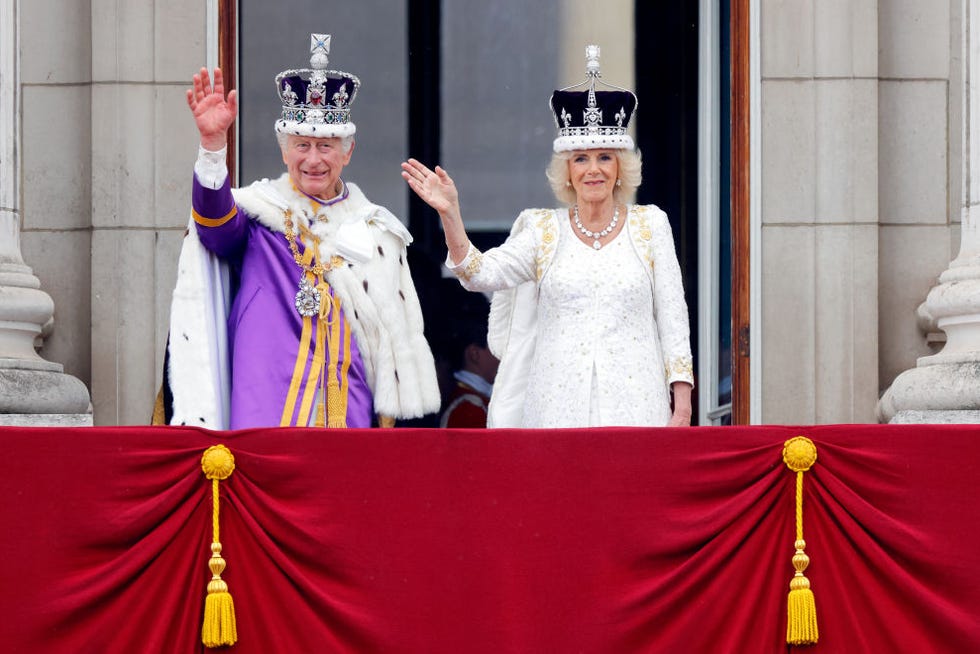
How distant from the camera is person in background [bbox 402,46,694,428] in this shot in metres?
6.61

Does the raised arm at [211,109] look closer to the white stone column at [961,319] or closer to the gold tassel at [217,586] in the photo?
the gold tassel at [217,586]

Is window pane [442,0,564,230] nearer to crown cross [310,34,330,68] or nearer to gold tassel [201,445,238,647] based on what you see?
crown cross [310,34,330,68]

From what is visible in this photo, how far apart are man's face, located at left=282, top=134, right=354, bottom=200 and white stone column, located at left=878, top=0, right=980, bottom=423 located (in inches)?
94.1

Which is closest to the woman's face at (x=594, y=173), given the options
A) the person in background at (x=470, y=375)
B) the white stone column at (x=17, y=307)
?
the white stone column at (x=17, y=307)

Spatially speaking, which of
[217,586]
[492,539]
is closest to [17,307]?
[217,586]

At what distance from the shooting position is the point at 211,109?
6.52 meters

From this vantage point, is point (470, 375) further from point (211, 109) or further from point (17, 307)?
point (211, 109)

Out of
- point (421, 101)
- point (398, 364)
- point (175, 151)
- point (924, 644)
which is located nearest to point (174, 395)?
point (398, 364)

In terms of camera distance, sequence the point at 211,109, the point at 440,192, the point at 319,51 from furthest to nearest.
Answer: the point at 319,51 < the point at 211,109 < the point at 440,192

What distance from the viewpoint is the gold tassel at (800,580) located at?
5586mm

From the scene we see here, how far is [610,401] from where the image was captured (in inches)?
260

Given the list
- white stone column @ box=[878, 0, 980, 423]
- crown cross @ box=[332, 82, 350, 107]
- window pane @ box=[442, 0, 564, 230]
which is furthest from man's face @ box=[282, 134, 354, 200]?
window pane @ box=[442, 0, 564, 230]

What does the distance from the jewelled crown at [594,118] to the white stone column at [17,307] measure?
88.6 inches

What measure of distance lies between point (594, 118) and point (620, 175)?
0.76 ft
